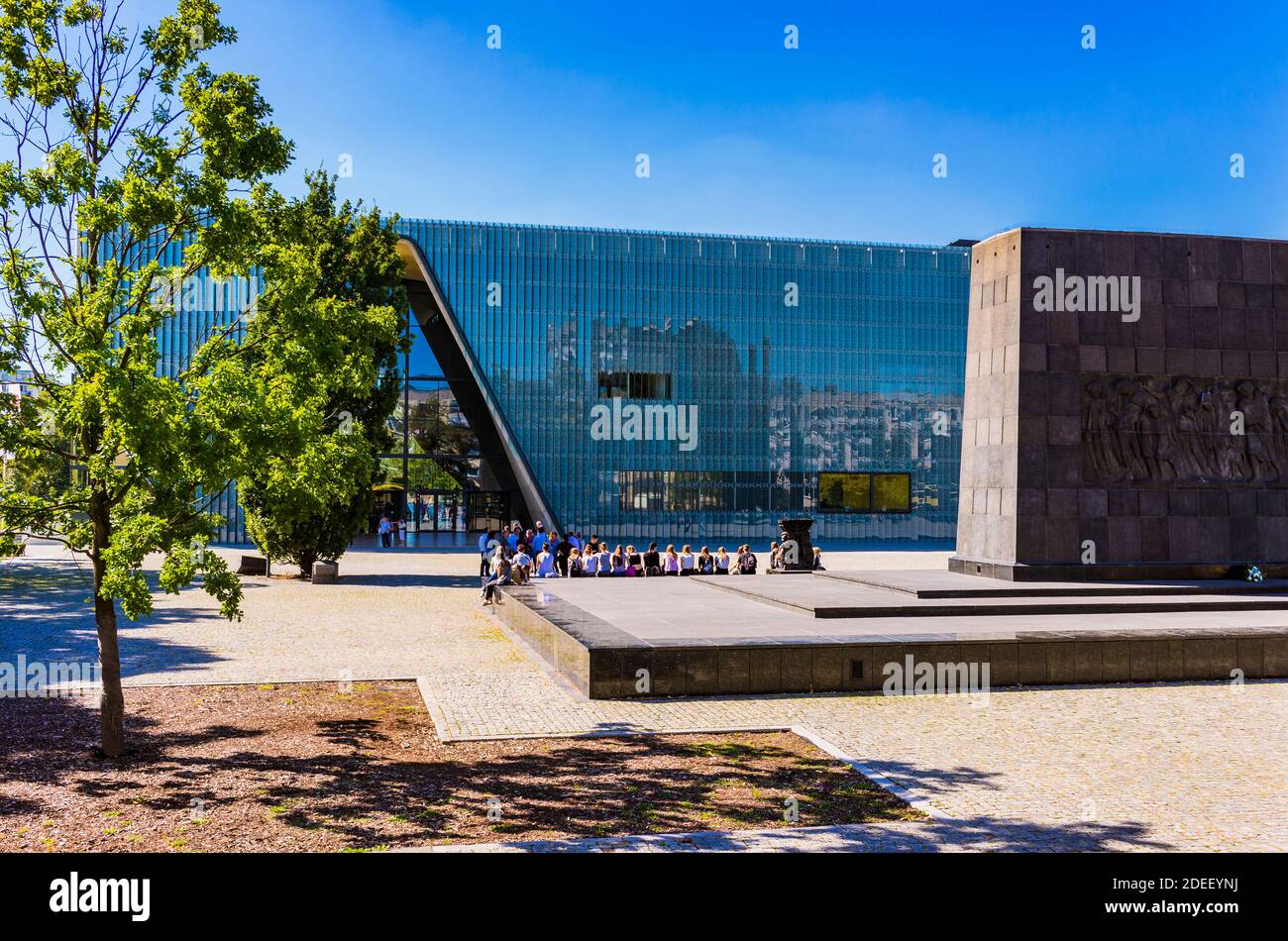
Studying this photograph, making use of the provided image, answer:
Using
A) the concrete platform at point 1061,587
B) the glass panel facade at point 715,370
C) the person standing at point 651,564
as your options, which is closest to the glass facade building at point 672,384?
the glass panel facade at point 715,370

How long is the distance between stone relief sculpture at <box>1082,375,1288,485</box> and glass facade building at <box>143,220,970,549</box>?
129 feet

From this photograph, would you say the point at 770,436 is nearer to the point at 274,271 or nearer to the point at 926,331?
the point at 926,331

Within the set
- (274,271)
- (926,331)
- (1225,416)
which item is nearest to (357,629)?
(274,271)

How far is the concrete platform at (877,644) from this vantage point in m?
12.7

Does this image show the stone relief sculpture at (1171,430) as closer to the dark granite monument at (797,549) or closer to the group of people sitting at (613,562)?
the group of people sitting at (613,562)

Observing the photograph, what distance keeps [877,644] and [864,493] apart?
5112 centimetres

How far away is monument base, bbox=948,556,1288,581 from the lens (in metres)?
19.2

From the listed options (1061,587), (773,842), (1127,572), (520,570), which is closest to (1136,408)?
(1127,572)

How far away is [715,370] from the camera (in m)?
61.3

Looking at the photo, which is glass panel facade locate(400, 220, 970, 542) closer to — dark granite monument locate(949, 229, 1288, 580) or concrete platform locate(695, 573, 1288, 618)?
concrete platform locate(695, 573, 1288, 618)

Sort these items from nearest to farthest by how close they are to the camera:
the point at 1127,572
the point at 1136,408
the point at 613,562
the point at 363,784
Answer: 1. the point at 363,784
2. the point at 1127,572
3. the point at 1136,408
4. the point at 613,562

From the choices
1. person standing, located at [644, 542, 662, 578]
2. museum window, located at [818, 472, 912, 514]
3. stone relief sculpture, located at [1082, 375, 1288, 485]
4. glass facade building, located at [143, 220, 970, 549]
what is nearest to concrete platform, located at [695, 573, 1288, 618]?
stone relief sculpture, located at [1082, 375, 1288, 485]

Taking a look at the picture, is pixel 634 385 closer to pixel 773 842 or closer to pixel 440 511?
pixel 440 511
